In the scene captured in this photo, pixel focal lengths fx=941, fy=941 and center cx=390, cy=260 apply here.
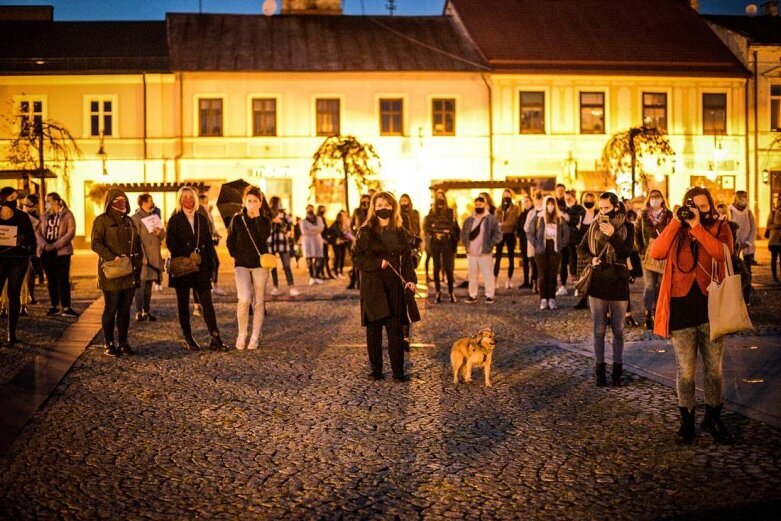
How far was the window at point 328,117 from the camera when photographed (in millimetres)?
39375

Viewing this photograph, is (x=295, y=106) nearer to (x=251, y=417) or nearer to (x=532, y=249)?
(x=532, y=249)

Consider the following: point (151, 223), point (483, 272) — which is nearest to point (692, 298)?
point (151, 223)

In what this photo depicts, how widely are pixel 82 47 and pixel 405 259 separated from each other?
114 feet

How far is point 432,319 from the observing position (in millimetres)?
14086

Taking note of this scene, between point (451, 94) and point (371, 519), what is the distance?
35.8m

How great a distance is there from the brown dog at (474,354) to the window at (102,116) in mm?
32645

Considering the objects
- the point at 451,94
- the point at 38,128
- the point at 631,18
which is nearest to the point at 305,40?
the point at 451,94

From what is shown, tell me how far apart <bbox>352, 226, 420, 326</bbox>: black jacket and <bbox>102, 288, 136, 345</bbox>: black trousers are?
3.23m

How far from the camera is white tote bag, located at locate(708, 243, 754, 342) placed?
6.40 m

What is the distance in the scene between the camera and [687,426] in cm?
655

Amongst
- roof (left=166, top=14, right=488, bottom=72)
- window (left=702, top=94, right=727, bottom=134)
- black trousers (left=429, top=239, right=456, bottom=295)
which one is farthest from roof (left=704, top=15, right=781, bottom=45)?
black trousers (left=429, top=239, right=456, bottom=295)

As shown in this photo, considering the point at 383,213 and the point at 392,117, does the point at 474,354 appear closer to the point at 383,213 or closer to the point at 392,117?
the point at 383,213

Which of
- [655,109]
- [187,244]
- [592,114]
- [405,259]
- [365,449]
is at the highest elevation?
[655,109]

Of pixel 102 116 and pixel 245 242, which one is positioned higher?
pixel 102 116
